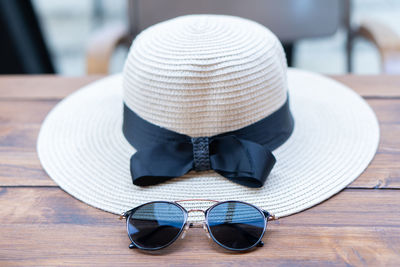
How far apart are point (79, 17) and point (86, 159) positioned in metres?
2.06

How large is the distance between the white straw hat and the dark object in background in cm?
91

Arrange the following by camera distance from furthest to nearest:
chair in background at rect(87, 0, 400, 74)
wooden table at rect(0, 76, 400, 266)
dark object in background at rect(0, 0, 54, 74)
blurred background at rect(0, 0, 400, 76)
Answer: dark object in background at rect(0, 0, 54, 74), chair in background at rect(87, 0, 400, 74), blurred background at rect(0, 0, 400, 76), wooden table at rect(0, 76, 400, 266)

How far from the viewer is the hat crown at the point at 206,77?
0.67 m

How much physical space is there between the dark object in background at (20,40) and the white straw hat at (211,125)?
0.91 m

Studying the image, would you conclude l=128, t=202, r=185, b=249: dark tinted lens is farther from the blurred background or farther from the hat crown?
the blurred background

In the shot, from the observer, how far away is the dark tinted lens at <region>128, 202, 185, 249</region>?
2.00ft

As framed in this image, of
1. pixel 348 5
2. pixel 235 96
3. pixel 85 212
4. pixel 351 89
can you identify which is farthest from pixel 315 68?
pixel 85 212

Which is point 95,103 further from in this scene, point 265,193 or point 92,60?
point 265,193

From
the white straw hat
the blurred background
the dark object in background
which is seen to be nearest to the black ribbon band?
the white straw hat

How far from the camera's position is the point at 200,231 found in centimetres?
63

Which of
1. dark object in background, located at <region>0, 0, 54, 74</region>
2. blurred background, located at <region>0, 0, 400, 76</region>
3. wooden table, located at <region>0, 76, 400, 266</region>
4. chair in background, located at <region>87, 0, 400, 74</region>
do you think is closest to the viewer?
wooden table, located at <region>0, 76, 400, 266</region>

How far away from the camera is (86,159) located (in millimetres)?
771

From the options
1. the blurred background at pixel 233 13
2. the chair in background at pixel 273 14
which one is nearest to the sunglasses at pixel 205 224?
the blurred background at pixel 233 13

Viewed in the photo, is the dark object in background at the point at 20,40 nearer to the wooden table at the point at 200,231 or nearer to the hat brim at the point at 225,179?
the hat brim at the point at 225,179
